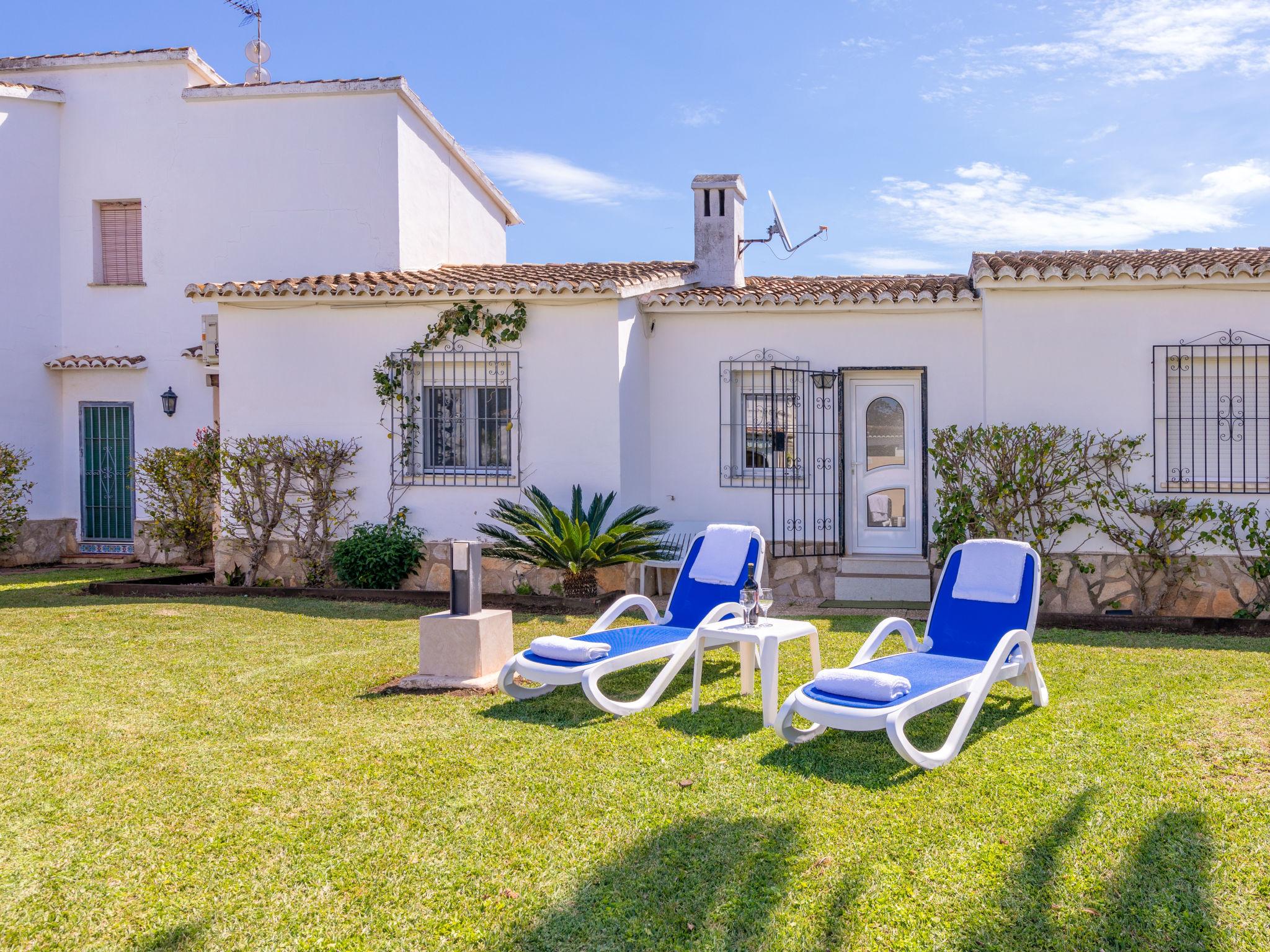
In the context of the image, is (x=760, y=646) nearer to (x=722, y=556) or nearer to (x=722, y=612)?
(x=722, y=612)

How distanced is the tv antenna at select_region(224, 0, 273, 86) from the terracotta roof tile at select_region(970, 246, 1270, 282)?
482 inches

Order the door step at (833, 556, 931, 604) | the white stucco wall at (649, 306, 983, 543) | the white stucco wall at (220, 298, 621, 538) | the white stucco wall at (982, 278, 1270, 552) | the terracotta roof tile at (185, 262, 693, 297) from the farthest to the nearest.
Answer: the white stucco wall at (649, 306, 983, 543) < the white stucco wall at (220, 298, 621, 538) < the terracotta roof tile at (185, 262, 693, 297) < the door step at (833, 556, 931, 604) < the white stucco wall at (982, 278, 1270, 552)

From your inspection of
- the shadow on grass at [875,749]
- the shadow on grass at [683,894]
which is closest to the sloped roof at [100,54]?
the shadow on grass at [875,749]

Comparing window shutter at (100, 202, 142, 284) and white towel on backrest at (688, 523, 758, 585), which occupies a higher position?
window shutter at (100, 202, 142, 284)

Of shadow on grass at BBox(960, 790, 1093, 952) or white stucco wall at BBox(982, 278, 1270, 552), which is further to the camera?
white stucco wall at BBox(982, 278, 1270, 552)

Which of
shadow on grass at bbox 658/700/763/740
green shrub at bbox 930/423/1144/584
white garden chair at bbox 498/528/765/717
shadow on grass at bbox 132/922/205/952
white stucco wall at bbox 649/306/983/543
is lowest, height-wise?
shadow on grass at bbox 132/922/205/952

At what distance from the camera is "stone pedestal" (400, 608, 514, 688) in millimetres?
7047

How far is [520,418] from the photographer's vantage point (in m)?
11.9

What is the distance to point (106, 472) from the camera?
1625 cm

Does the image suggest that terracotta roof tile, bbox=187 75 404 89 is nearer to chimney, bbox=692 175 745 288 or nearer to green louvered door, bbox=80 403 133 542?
chimney, bbox=692 175 745 288

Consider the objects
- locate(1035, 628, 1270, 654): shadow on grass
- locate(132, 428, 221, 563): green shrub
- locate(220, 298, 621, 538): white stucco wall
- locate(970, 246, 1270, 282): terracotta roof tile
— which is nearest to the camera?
locate(1035, 628, 1270, 654): shadow on grass

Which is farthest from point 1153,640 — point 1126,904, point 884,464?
point 1126,904

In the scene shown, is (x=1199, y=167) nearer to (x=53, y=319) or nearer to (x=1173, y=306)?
(x=1173, y=306)

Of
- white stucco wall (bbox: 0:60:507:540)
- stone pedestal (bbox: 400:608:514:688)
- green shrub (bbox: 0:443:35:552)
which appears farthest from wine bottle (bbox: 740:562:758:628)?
green shrub (bbox: 0:443:35:552)
